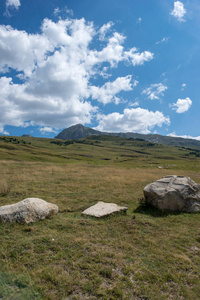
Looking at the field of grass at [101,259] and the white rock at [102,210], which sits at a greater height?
the white rock at [102,210]

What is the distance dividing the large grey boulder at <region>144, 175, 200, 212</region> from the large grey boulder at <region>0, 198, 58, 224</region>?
9.37m

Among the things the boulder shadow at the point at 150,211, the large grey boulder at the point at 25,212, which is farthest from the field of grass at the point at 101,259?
the boulder shadow at the point at 150,211

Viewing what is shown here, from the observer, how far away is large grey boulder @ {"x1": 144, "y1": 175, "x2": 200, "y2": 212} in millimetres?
13734

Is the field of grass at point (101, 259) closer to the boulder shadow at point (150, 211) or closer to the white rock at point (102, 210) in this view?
the white rock at point (102, 210)

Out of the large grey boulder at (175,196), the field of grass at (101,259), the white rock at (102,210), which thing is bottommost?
the field of grass at (101,259)

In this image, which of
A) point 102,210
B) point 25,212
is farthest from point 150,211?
point 25,212

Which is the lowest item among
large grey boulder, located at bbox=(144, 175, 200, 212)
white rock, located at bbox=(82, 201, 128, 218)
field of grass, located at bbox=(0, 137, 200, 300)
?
field of grass, located at bbox=(0, 137, 200, 300)

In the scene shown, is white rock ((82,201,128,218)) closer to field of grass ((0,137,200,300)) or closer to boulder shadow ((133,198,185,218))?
field of grass ((0,137,200,300))

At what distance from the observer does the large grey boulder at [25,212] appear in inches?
377

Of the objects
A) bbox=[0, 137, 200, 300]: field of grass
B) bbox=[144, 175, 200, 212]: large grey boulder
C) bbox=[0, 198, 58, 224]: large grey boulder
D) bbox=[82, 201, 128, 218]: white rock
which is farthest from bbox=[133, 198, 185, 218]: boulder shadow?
bbox=[0, 198, 58, 224]: large grey boulder

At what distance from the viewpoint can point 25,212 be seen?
9.81m

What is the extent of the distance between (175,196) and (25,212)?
40.5 ft

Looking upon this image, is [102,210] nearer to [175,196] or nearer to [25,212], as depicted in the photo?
[25,212]

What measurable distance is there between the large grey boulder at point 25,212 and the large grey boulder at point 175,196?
9.37 m
